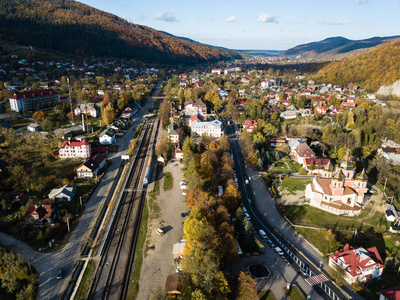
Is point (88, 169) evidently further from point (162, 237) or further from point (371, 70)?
point (371, 70)

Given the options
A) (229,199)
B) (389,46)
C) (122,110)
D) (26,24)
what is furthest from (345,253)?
(26,24)

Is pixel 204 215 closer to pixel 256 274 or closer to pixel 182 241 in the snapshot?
pixel 182 241

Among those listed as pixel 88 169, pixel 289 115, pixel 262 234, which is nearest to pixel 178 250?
pixel 262 234

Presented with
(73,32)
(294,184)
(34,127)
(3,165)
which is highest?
(73,32)

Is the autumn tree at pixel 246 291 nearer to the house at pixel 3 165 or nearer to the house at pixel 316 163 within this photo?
the house at pixel 316 163

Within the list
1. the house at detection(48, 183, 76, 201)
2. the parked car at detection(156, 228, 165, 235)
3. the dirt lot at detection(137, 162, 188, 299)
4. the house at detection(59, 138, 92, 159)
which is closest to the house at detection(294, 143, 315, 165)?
the dirt lot at detection(137, 162, 188, 299)

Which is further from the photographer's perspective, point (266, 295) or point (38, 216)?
point (38, 216)

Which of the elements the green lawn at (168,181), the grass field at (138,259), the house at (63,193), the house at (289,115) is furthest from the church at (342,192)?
the house at (289,115)
